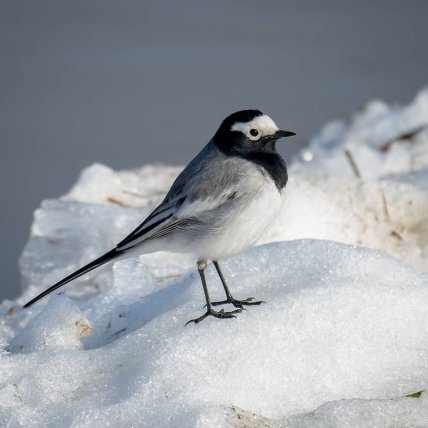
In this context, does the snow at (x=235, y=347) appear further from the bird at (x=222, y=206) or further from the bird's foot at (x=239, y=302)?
the bird at (x=222, y=206)

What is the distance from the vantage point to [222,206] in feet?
13.2

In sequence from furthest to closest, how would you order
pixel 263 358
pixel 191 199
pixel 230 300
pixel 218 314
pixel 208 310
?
pixel 191 199 → pixel 230 300 → pixel 208 310 → pixel 218 314 → pixel 263 358

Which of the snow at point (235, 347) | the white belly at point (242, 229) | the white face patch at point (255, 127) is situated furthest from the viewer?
the white face patch at point (255, 127)

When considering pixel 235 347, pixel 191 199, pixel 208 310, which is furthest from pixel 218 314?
pixel 191 199

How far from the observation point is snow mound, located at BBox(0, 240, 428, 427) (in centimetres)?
305

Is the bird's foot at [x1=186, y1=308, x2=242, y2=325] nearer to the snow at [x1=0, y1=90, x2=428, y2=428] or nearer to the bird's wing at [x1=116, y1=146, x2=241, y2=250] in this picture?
the snow at [x1=0, y1=90, x2=428, y2=428]

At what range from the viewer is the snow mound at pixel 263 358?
3.05 metres

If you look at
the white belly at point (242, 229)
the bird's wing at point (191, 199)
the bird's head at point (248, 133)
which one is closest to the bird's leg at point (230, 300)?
the white belly at point (242, 229)

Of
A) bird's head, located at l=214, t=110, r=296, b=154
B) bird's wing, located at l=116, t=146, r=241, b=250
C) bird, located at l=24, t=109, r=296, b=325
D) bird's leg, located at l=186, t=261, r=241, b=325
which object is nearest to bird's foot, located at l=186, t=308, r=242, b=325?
bird's leg, located at l=186, t=261, r=241, b=325

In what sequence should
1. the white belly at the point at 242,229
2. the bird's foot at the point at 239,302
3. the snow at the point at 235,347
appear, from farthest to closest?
the white belly at the point at 242,229
the bird's foot at the point at 239,302
the snow at the point at 235,347

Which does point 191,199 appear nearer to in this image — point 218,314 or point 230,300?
point 230,300

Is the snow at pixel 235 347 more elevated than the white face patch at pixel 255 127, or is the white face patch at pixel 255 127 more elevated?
the white face patch at pixel 255 127

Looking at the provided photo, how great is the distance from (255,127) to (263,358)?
1347 millimetres

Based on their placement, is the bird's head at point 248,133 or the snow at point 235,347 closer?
the snow at point 235,347
